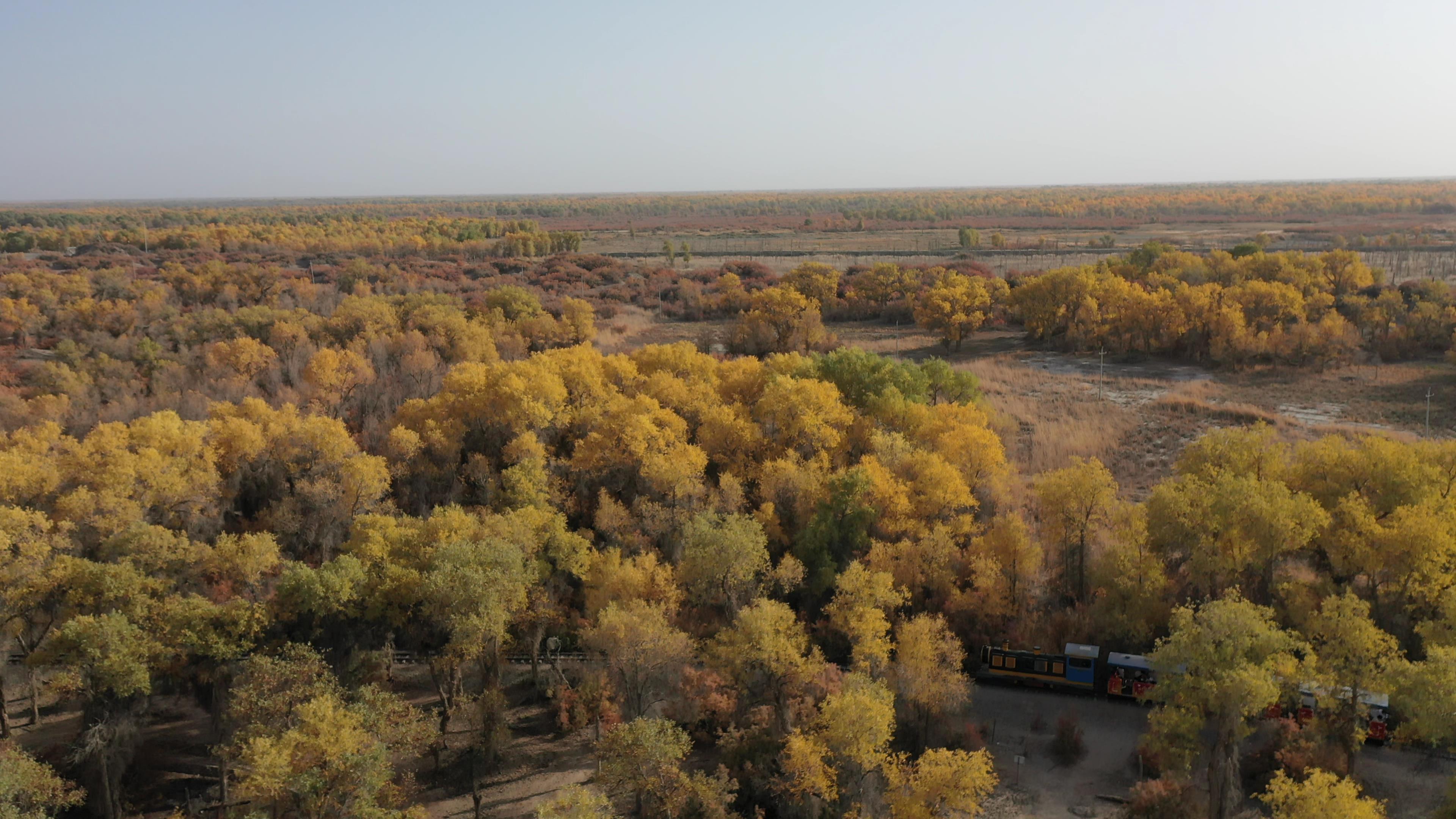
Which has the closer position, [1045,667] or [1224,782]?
[1224,782]

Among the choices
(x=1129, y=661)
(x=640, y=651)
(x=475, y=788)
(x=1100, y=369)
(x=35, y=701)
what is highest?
(x=1100, y=369)

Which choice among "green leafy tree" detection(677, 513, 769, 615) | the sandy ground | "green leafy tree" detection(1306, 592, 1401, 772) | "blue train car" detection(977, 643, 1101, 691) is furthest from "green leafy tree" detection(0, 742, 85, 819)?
"green leafy tree" detection(1306, 592, 1401, 772)

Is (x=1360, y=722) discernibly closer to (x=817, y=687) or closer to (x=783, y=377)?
(x=817, y=687)

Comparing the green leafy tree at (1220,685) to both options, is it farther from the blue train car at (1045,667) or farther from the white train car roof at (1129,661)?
the blue train car at (1045,667)

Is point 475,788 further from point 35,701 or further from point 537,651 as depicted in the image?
point 35,701

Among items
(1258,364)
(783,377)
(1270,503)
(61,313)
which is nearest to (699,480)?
(783,377)

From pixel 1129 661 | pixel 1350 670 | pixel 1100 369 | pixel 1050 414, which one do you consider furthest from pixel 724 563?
pixel 1100 369
